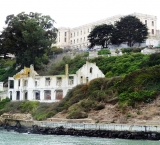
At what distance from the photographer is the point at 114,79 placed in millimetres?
48500

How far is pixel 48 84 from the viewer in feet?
185

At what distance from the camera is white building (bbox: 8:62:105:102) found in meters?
54.7

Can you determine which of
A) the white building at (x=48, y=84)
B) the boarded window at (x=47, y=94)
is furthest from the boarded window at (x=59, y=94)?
the boarded window at (x=47, y=94)

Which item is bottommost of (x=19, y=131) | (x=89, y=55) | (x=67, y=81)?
(x=19, y=131)

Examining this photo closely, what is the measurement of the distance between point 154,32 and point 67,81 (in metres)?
39.5

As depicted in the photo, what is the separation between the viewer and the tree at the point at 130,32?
7256cm

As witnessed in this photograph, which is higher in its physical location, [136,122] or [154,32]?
[154,32]

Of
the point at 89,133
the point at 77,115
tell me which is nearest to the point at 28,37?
the point at 77,115

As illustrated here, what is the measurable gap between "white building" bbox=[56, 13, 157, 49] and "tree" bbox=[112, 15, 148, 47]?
13691mm

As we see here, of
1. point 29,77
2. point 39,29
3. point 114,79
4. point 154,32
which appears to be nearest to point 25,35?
point 39,29

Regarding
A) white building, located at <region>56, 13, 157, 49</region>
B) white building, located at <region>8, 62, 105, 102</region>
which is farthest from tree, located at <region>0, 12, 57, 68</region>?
white building, located at <region>56, 13, 157, 49</region>

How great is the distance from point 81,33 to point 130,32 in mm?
28702

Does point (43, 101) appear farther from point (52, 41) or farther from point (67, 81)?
point (52, 41)

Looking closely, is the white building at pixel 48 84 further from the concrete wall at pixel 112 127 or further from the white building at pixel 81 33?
the white building at pixel 81 33
